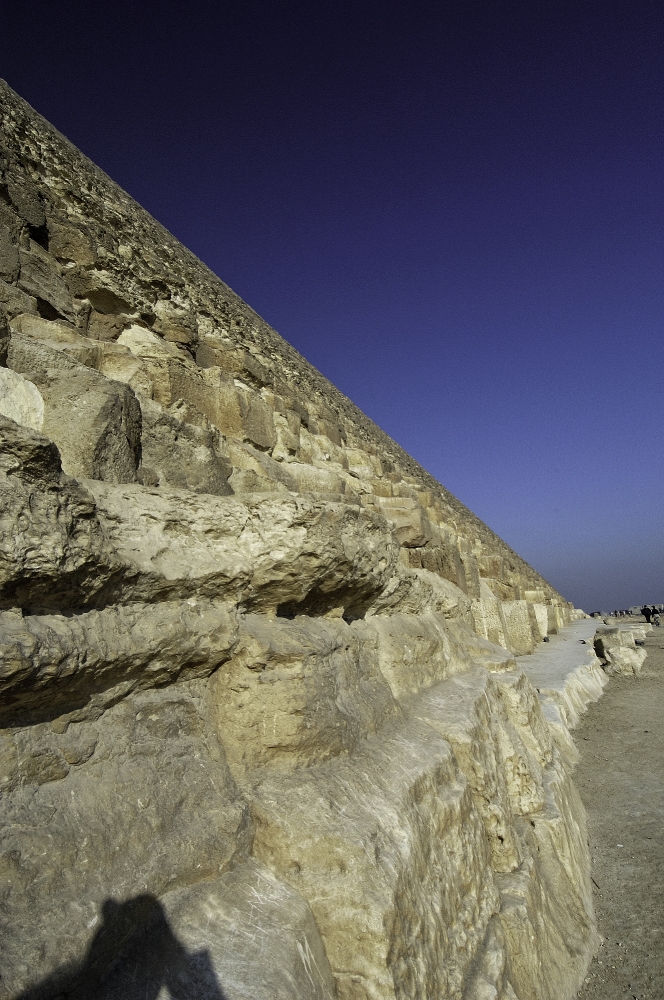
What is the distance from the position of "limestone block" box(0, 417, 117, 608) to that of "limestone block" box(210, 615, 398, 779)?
1.88ft

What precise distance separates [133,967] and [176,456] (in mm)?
1931

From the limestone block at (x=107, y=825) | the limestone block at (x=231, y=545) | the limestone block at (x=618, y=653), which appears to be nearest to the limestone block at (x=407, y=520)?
the limestone block at (x=231, y=545)

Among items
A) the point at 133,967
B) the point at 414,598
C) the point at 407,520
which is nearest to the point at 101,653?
the point at 133,967

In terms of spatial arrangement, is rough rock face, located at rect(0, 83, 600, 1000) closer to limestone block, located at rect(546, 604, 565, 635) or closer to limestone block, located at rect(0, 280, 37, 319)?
limestone block, located at rect(0, 280, 37, 319)

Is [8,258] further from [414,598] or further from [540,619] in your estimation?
[540,619]

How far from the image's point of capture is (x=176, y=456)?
8.68 ft

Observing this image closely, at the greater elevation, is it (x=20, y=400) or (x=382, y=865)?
(x=20, y=400)

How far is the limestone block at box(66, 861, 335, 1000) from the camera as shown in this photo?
116 cm

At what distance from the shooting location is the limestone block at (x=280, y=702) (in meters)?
1.76

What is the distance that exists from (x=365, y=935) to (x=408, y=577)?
81.3 inches

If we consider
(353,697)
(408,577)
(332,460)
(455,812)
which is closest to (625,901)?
(455,812)

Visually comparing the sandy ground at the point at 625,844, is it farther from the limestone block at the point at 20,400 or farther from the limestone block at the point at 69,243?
the limestone block at the point at 69,243

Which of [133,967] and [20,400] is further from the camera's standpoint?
[20,400]

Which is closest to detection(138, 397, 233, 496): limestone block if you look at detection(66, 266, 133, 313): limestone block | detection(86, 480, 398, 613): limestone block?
detection(86, 480, 398, 613): limestone block
